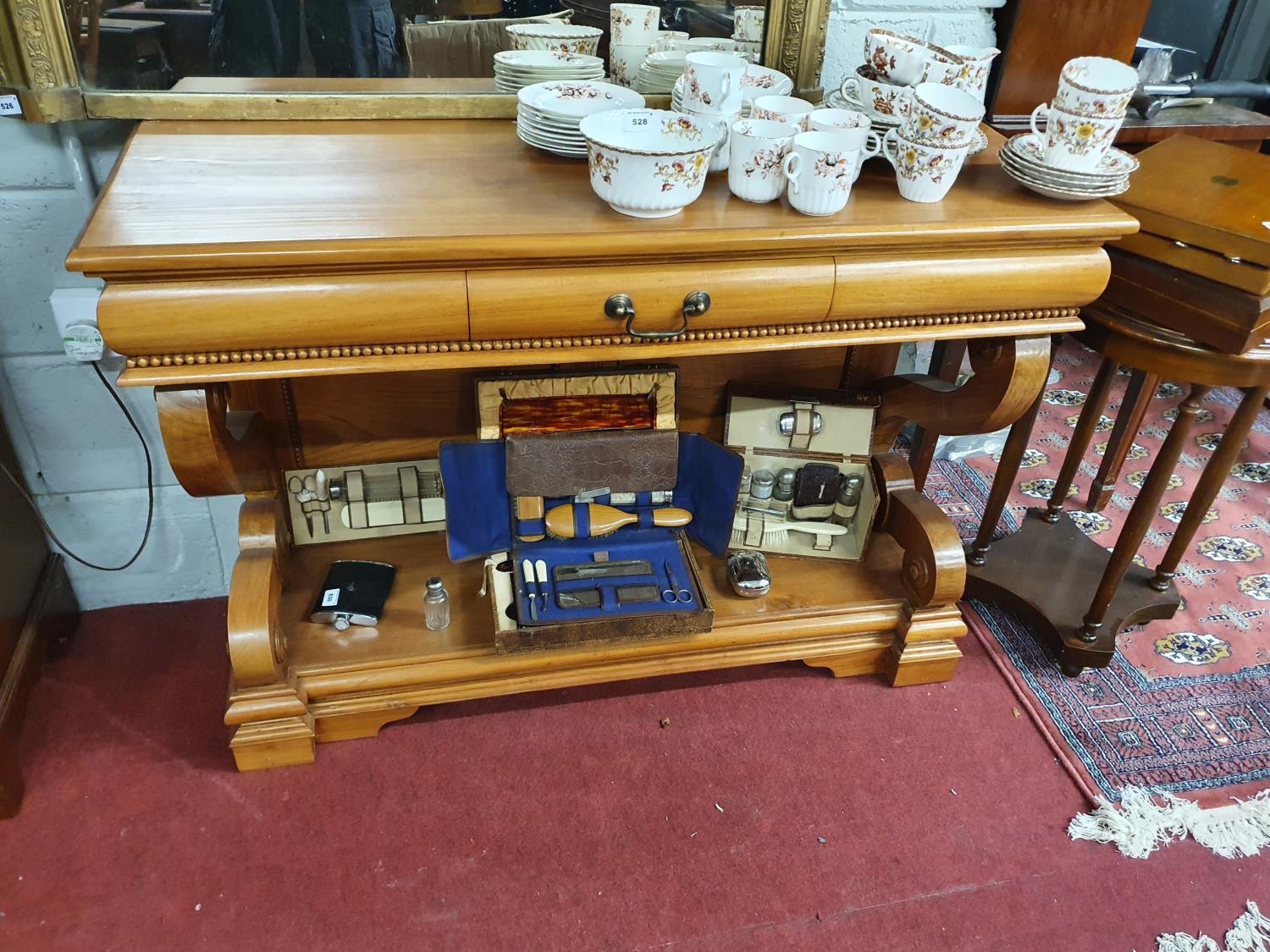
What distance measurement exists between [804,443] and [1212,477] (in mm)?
660

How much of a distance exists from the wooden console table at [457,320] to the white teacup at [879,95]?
0.08m

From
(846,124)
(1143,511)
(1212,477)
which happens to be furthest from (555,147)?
(1212,477)

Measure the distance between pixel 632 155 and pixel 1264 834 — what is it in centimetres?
132

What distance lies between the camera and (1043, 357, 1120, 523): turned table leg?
1.68m

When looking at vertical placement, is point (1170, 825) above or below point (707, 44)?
below

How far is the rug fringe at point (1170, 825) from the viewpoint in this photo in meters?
1.35

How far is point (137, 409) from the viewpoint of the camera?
1.49 metres

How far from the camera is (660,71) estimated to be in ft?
4.33

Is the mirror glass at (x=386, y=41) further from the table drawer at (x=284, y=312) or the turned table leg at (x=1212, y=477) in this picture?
the turned table leg at (x=1212, y=477)

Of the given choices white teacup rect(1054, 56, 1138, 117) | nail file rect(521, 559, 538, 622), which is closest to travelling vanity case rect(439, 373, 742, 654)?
nail file rect(521, 559, 538, 622)

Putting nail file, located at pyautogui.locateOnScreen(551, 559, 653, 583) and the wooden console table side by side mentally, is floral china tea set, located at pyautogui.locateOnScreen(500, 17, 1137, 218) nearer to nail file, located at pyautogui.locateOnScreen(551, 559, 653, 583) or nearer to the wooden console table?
the wooden console table

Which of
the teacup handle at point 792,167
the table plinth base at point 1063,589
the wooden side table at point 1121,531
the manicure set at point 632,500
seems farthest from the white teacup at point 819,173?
the table plinth base at point 1063,589

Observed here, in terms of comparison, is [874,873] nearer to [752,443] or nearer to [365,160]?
[752,443]

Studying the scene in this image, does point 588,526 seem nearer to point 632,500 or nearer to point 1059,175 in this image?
point 632,500
